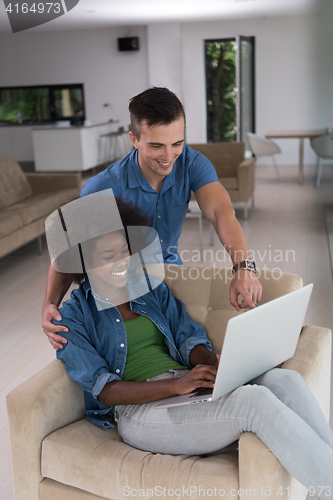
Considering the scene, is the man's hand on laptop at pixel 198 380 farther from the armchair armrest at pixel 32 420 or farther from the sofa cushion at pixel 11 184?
the sofa cushion at pixel 11 184

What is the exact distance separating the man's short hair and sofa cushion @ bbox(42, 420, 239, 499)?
90 centimetres

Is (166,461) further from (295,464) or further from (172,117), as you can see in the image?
(172,117)

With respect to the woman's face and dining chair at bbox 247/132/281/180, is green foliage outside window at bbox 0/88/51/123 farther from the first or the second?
the woman's face

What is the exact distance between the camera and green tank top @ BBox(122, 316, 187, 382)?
1.44 meters

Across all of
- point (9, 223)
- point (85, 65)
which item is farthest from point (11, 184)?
point (85, 65)

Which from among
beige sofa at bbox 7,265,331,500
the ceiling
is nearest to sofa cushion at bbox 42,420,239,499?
beige sofa at bbox 7,265,331,500

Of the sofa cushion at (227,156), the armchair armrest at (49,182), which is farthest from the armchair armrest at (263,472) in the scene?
the sofa cushion at (227,156)

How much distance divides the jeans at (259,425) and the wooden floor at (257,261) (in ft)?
2.27

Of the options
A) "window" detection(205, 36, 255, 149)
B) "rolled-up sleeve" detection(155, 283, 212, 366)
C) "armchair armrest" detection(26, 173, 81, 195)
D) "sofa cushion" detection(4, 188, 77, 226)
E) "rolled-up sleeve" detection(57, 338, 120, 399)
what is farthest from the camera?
"window" detection(205, 36, 255, 149)

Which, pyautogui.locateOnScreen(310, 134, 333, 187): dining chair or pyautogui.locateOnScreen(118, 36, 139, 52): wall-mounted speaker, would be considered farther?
pyautogui.locateOnScreen(118, 36, 139, 52): wall-mounted speaker

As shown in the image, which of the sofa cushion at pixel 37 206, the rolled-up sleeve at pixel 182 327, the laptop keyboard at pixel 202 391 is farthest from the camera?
the sofa cushion at pixel 37 206

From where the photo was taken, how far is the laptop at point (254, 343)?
42.8 inches

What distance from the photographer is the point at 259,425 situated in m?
1.15

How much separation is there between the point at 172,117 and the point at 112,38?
9146 millimetres
